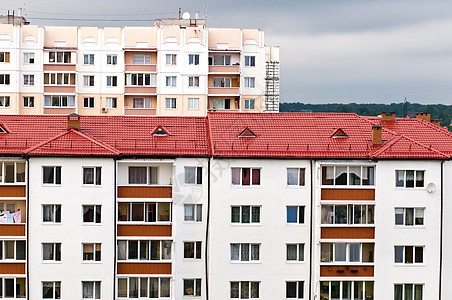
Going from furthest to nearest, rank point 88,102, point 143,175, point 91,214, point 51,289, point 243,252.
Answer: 1. point 88,102
2. point 143,175
3. point 243,252
4. point 91,214
5. point 51,289

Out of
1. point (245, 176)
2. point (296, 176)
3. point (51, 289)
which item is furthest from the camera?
point (296, 176)

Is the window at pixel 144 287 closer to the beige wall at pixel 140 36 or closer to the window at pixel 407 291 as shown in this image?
the window at pixel 407 291

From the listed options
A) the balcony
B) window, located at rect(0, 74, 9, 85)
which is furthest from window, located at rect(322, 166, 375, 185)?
window, located at rect(0, 74, 9, 85)

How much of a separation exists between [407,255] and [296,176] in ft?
27.9

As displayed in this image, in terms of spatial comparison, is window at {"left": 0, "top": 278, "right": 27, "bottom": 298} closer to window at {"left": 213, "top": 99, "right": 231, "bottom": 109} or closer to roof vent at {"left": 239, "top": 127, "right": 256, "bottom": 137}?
roof vent at {"left": 239, "top": 127, "right": 256, "bottom": 137}

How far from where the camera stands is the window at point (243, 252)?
43969 millimetres

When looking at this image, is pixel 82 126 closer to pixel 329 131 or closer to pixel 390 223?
pixel 329 131

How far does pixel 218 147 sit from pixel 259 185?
3490 millimetres

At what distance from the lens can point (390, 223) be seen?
144ft

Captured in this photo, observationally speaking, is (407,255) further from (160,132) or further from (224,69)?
(224,69)

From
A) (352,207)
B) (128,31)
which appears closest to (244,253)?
(352,207)

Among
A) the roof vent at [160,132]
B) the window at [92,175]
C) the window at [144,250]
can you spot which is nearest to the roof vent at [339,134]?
the roof vent at [160,132]

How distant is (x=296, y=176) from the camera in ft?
146

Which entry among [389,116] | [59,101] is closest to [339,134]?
[389,116]
